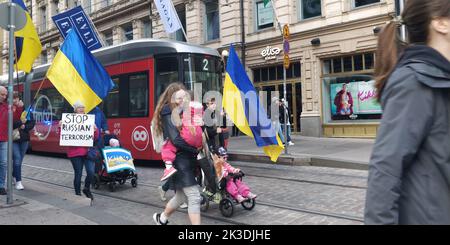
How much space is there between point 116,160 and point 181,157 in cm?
398

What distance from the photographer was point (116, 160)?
8.30 metres

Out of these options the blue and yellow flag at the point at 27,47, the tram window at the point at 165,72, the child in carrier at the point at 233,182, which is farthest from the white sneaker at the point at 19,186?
the child in carrier at the point at 233,182

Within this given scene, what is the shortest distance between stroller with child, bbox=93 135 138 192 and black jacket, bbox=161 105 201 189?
3.79 m

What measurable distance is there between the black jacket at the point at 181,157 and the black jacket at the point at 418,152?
121 inches

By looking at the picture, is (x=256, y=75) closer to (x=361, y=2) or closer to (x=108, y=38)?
(x=361, y=2)

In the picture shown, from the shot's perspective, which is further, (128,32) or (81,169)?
(128,32)

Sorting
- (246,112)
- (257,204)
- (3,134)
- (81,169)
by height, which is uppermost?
(246,112)

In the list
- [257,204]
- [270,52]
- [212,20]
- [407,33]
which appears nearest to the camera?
[407,33]

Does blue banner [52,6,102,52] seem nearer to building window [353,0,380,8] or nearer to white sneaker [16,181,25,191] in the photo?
white sneaker [16,181,25,191]

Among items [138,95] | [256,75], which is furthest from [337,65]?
[138,95]

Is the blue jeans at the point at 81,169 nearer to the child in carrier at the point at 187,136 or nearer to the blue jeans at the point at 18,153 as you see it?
the blue jeans at the point at 18,153

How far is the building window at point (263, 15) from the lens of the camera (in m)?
20.2

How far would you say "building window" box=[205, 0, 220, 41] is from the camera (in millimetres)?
22706
